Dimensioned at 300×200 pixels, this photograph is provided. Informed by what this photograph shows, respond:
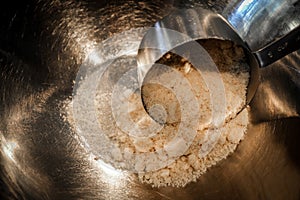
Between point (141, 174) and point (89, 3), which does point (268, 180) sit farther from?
point (89, 3)

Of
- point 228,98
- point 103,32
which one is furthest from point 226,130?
point 103,32

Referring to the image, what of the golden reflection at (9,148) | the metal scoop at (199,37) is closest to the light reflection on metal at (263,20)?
the metal scoop at (199,37)

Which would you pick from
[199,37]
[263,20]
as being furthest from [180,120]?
[263,20]

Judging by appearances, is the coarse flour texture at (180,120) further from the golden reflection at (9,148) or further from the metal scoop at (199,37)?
the golden reflection at (9,148)

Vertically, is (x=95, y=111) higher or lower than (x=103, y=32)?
lower

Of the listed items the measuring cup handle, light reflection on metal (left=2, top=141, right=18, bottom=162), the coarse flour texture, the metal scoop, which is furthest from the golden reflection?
the measuring cup handle

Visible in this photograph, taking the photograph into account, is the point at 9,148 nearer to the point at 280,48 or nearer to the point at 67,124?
the point at 67,124

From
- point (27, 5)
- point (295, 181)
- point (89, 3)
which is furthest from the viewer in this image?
A: point (89, 3)
